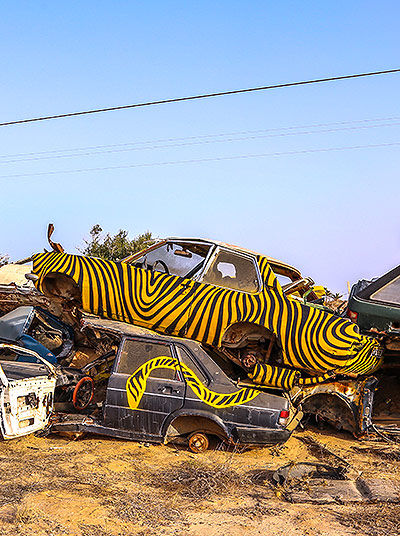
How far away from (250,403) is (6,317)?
5022 millimetres

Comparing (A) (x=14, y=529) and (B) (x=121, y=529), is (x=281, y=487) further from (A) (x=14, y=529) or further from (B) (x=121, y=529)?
(A) (x=14, y=529)

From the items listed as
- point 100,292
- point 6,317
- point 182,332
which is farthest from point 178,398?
point 6,317

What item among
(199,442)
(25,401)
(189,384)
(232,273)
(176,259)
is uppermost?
(176,259)

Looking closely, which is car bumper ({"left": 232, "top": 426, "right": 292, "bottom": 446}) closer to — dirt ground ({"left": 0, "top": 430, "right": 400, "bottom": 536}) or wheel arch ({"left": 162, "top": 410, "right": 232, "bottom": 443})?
wheel arch ({"left": 162, "top": 410, "right": 232, "bottom": 443})

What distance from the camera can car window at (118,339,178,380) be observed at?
7043 mm

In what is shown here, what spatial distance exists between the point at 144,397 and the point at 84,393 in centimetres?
117

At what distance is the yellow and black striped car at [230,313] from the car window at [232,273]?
15 mm

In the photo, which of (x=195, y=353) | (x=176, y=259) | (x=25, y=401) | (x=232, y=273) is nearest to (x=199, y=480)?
(x=195, y=353)

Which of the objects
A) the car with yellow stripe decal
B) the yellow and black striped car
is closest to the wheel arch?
the car with yellow stripe decal

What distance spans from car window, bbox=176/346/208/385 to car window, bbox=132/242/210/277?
1.52 metres

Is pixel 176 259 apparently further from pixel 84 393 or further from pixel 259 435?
pixel 259 435

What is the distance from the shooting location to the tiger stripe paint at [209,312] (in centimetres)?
784

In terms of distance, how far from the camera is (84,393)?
7.71 m

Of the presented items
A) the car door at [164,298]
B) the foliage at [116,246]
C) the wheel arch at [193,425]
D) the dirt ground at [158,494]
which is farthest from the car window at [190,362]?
the foliage at [116,246]
